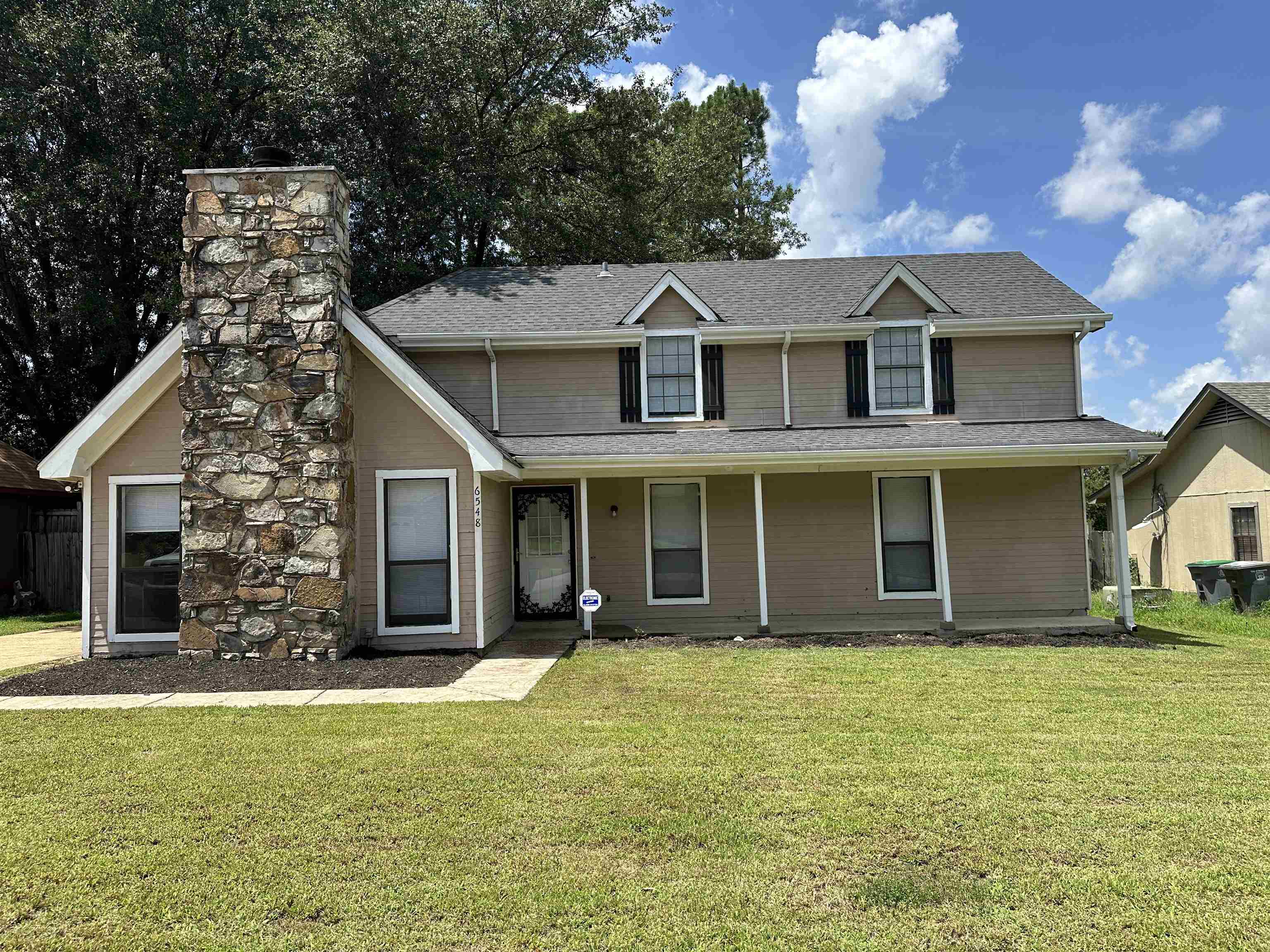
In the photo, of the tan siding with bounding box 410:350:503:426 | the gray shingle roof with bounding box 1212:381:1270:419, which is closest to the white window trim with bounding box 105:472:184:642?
the tan siding with bounding box 410:350:503:426

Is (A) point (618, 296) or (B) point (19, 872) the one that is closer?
(B) point (19, 872)

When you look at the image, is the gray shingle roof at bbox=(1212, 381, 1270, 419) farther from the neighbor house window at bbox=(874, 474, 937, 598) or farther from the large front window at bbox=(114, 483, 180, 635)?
the large front window at bbox=(114, 483, 180, 635)

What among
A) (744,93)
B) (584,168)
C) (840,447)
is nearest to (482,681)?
(840,447)

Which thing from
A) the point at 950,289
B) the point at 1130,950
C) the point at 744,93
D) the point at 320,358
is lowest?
the point at 1130,950

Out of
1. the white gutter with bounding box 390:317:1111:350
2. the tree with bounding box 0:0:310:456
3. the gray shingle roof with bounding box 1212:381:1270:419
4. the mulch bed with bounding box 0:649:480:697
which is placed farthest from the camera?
the tree with bounding box 0:0:310:456

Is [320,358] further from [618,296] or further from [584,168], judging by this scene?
[584,168]

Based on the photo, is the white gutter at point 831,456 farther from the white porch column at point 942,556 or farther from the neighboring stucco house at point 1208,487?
the neighboring stucco house at point 1208,487

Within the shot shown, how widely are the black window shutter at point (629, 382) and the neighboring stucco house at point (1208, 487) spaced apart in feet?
34.0

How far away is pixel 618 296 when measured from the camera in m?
14.2

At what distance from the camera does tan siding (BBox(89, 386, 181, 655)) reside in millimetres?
10320

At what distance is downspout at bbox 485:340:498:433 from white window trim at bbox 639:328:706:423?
2383mm

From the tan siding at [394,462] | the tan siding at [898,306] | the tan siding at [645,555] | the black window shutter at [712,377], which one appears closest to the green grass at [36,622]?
the tan siding at [394,462]

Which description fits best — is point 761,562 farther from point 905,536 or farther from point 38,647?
point 38,647

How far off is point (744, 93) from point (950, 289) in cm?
2102
